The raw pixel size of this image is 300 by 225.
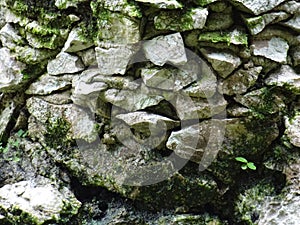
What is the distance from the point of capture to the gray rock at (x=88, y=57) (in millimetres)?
2529

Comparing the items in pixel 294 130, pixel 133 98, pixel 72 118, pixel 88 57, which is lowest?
pixel 294 130

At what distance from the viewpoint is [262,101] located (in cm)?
239

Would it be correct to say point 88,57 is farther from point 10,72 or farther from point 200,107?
point 200,107

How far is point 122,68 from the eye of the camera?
242cm

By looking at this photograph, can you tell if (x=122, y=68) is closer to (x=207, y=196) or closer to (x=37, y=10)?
(x=37, y=10)

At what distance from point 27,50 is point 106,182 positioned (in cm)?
110

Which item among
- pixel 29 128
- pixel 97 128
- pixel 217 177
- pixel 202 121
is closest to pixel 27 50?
pixel 29 128

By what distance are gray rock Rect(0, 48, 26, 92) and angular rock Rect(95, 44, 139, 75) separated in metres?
0.69

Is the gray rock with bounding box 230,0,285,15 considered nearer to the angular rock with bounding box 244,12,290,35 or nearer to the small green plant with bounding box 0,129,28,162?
the angular rock with bounding box 244,12,290,35

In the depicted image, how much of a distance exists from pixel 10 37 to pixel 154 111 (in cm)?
124

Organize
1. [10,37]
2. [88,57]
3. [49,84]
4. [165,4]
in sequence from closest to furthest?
[165,4] → [88,57] → [49,84] → [10,37]

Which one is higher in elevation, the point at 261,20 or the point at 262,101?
the point at 261,20

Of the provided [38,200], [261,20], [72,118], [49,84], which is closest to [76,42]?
[49,84]

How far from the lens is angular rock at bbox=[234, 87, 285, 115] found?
238 cm
